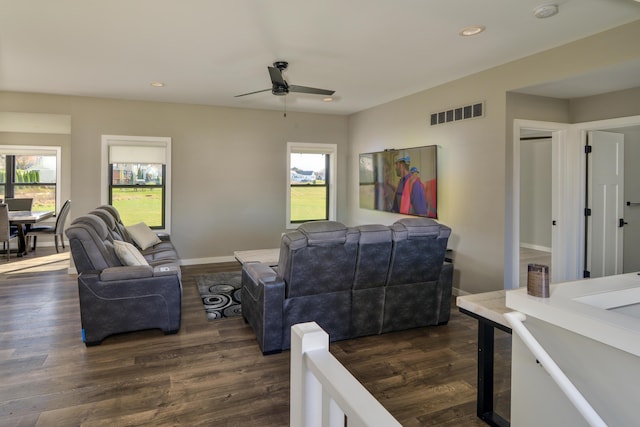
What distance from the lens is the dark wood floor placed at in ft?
7.41

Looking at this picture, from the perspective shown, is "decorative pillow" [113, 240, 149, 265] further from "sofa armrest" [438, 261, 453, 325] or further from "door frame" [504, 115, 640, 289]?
"door frame" [504, 115, 640, 289]

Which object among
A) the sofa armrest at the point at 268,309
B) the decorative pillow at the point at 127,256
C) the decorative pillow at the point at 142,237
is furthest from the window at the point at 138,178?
the sofa armrest at the point at 268,309

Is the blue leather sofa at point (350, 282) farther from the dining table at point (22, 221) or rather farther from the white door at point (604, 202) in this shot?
the dining table at point (22, 221)

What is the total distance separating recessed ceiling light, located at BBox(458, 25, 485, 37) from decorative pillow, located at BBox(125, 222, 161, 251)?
4573 mm

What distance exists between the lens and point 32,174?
820 centimetres

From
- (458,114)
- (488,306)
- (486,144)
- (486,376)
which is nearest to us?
(488,306)

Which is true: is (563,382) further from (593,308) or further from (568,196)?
(568,196)

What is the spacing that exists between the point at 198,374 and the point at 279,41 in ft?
9.56

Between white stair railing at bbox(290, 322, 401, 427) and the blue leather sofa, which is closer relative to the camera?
white stair railing at bbox(290, 322, 401, 427)

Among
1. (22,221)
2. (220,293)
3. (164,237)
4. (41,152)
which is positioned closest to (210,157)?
(164,237)

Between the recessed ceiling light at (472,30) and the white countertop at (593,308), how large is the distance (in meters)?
2.24

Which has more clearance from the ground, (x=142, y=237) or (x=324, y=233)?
(x=324, y=233)

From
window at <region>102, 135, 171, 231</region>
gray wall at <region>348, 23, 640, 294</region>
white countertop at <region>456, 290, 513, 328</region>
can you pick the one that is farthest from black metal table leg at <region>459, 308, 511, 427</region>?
window at <region>102, 135, 171, 231</region>

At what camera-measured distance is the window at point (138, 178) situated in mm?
5902
